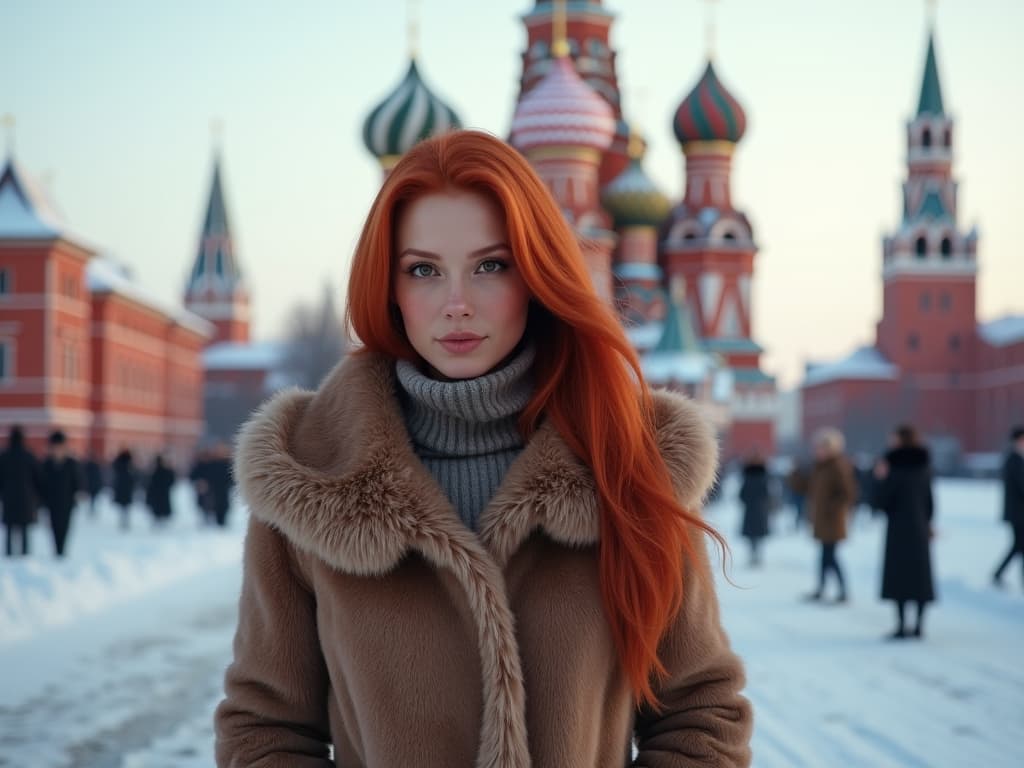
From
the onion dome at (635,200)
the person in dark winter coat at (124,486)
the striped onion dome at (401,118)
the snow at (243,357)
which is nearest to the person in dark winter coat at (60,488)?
the person in dark winter coat at (124,486)

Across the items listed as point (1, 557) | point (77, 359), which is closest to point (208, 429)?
point (77, 359)

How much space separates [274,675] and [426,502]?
1.26ft

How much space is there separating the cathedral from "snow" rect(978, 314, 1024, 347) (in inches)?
659

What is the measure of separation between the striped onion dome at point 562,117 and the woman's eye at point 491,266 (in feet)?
142

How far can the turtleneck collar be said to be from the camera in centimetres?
213

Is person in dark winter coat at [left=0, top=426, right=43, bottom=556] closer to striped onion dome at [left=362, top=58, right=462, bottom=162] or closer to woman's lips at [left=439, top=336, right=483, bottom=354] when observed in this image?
woman's lips at [left=439, top=336, right=483, bottom=354]

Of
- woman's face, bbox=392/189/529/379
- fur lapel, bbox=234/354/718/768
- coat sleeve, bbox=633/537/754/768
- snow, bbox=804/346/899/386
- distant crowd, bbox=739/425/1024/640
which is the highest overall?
snow, bbox=804/346/899/386

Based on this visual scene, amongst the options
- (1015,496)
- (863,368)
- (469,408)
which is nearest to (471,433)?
(469,408)

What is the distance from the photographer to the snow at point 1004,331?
208 feet

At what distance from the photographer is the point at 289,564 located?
216cm

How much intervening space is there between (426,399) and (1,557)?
14600 mm

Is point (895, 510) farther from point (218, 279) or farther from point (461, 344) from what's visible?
point (218, 279)

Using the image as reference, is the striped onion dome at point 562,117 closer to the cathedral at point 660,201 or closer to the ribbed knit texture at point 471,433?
the cathedral at point 660,201

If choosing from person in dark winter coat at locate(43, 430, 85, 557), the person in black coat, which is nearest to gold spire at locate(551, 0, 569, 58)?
person in dark winter coat at locate(43, 430, 85, 557)
